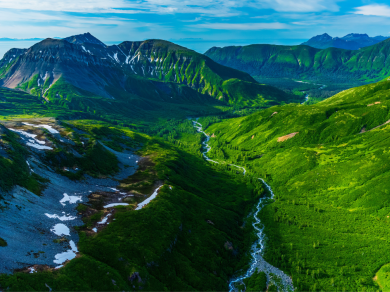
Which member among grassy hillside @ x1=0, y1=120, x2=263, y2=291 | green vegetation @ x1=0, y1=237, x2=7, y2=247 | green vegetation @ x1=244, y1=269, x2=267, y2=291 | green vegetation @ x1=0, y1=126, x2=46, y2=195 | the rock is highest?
green vegetation @ x1=0, y1=126, x2=46, y2=195

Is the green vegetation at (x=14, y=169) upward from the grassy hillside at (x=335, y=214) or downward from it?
upward

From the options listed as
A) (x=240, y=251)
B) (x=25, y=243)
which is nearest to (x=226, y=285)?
(x=240, y=251)

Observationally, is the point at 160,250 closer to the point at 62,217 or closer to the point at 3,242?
the point at 62,217

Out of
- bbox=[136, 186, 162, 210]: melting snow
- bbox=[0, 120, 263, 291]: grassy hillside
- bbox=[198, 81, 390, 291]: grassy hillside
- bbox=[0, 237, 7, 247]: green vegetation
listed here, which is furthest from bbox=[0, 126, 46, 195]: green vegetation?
bbox=[198, 81, 390, 291]: grassy hillside

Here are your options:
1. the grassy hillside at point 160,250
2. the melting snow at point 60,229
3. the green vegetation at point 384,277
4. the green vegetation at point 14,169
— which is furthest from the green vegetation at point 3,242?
the green vegetation at point 384,277

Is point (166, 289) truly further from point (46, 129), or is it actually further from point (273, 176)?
point (273, 176)

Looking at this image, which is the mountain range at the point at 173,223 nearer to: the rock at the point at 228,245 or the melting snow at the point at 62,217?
the rock at the point at 228,245

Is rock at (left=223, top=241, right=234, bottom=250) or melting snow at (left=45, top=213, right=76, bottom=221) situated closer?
melting snow at (left=45, top=213, right=76, bottom=221)

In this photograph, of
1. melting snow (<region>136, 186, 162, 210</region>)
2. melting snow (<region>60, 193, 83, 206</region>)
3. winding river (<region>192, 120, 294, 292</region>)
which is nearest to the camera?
winding river (<region>192, 120, 294, 292</region>)

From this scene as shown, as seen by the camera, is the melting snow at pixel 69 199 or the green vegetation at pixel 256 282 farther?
the melting snow at pixel 69 199

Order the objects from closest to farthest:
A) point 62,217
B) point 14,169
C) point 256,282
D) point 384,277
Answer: point 62,217 → point 384,277 → point 256,282 → point 14,169

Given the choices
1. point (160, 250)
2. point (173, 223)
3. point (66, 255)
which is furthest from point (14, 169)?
point (173, 223)

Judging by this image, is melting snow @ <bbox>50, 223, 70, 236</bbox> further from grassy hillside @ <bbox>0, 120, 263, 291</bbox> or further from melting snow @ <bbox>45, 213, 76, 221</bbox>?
grassy hillside @ <bbox>0, 120, 263, 291</bbox>
